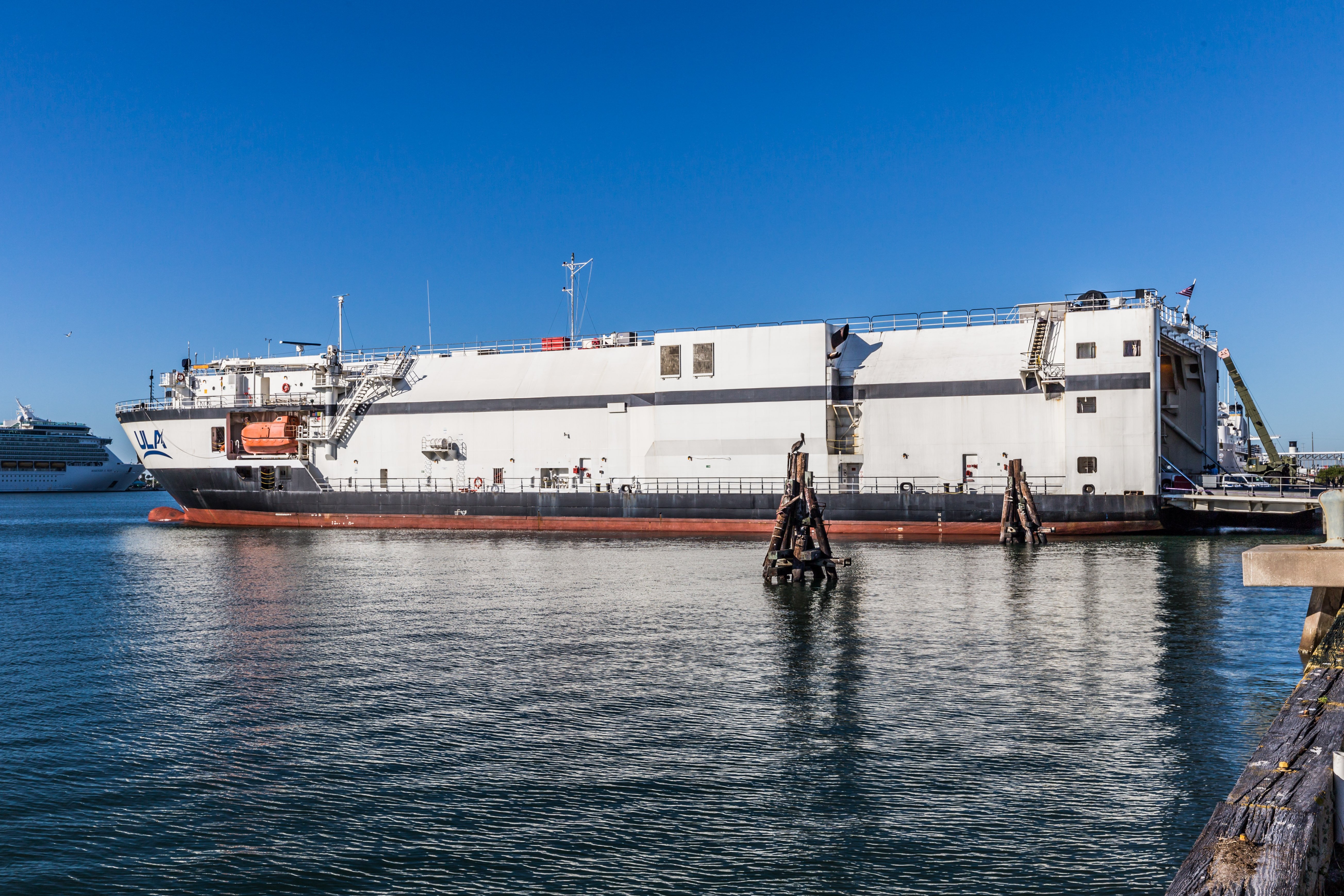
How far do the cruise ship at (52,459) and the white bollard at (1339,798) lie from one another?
569ft

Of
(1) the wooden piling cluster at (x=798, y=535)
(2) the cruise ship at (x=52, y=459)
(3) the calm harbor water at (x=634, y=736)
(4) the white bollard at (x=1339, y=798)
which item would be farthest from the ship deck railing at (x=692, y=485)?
(2) the cruise ship at (x=52, y=459)

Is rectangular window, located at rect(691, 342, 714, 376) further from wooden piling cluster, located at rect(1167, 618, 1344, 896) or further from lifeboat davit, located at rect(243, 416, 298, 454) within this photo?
wooden piling cluster, located at rect(1167, 618, 1344, 896)

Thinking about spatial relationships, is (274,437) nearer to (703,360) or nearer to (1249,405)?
(703,360)

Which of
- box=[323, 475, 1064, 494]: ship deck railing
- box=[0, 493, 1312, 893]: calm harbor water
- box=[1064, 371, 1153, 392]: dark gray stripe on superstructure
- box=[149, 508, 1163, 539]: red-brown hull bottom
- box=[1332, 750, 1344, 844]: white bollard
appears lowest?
box=[0, 493, 1312, 893]: calm harbor water

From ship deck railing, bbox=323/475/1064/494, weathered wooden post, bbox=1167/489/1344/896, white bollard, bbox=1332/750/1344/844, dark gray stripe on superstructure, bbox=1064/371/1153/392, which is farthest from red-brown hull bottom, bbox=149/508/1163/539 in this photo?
white bollard, bbox=1332/750/1344/844

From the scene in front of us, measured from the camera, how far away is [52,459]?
492 feet

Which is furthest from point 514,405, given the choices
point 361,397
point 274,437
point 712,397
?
point 274,437

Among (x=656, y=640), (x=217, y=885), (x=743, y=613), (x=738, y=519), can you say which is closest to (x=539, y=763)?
(x=217, y=885)

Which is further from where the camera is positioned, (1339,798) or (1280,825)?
(1339,798)

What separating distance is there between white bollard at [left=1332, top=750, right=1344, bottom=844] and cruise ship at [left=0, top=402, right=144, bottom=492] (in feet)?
569

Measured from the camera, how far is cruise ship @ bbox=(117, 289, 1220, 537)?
42469mm

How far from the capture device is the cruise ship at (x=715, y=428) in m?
42.5

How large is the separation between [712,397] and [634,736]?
118 feet

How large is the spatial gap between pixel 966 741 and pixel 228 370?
5534cm
